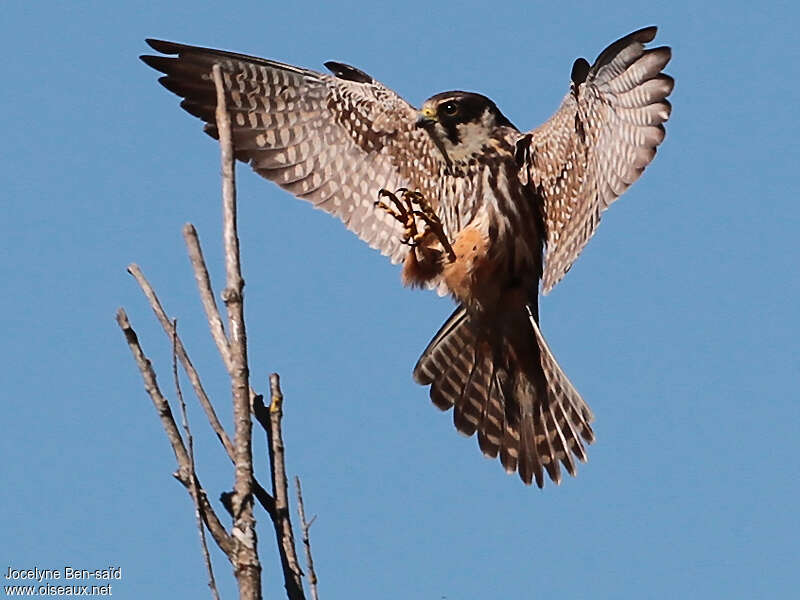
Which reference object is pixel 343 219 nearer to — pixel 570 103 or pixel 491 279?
pixel 491 279

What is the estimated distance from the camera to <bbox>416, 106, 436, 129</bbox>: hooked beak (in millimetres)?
5781

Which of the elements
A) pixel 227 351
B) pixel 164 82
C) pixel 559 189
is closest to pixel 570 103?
pixel 559 189

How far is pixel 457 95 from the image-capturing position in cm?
580

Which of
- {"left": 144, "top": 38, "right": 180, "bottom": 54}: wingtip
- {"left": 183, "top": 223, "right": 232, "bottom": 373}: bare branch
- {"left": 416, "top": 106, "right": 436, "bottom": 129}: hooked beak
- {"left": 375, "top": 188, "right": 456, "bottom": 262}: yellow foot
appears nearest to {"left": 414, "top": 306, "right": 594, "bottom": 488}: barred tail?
{"left": 375, "top": 188, "right": 456, "bottom": 262}: yellow foot

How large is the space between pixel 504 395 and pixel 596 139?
1349 mm

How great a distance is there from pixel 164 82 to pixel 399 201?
122 centimetres

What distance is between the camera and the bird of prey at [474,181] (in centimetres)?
541

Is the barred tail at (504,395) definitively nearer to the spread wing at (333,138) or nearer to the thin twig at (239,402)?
the spread wing at (333,138)

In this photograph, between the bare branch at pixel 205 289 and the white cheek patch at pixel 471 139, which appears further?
the white cheek patch at pixel 471 139

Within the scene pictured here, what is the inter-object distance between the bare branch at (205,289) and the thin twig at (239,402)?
185 millimetres

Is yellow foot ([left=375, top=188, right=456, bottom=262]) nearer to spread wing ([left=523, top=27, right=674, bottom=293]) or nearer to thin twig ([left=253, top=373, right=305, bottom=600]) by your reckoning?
spread wing ([left=523, top=27, right=674, bottom=293])

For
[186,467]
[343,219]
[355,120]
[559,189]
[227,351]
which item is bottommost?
[186,467]

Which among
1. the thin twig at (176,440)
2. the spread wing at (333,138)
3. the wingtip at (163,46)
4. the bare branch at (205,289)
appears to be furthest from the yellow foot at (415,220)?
the thin twig at (176,440)

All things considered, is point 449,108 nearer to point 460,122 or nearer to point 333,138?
point 460,122
